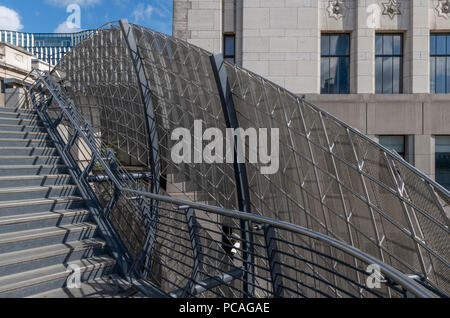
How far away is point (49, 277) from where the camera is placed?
171 inches

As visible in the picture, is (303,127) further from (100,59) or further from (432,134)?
(100,59)

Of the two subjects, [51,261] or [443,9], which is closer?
[51,261]

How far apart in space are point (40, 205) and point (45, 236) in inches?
37.1

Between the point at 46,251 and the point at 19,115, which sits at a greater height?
the point at 19,115

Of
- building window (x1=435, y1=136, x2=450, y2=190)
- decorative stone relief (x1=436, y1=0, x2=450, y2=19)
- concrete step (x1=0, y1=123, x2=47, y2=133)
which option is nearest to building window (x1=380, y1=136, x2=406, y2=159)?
building window (x1=435, y1=136, x2=450, y2=190)

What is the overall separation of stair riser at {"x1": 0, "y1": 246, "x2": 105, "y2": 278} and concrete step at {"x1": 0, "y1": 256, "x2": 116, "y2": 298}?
84 mm

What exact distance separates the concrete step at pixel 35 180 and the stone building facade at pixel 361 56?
9865 mm

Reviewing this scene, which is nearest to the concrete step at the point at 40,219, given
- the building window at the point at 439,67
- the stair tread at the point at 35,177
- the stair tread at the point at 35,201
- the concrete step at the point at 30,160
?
the stair tread at the point at 35,201

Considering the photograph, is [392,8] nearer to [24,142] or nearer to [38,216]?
[24,142]

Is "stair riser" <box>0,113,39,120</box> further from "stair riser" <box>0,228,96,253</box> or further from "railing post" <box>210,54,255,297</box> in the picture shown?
"railing post" <box>210,54,255,297</box>

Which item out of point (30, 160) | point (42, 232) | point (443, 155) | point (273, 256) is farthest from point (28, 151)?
point (443, 155)

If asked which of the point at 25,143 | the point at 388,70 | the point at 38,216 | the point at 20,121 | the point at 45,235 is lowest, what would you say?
the point at 45,235

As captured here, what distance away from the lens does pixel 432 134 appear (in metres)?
12.7
